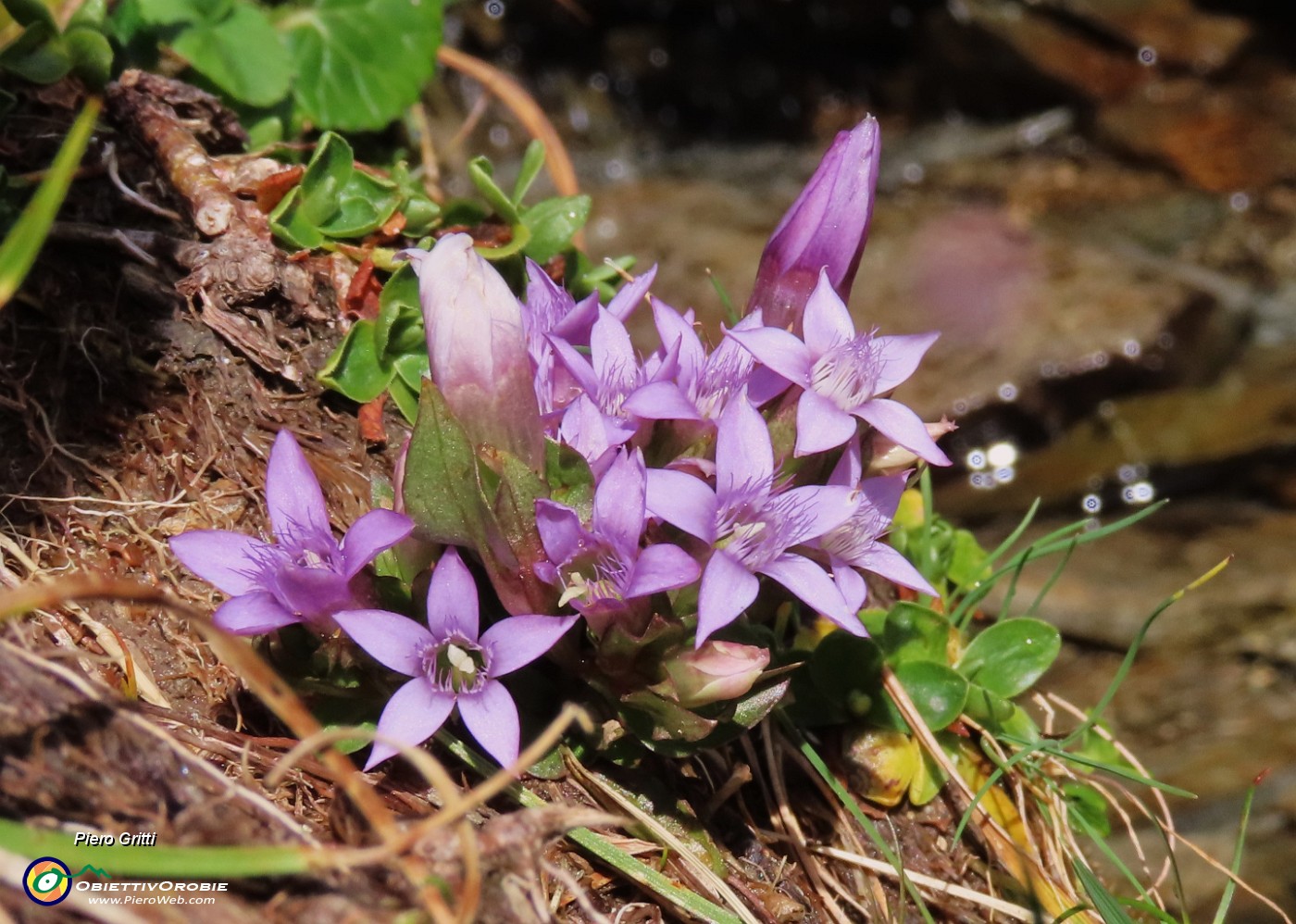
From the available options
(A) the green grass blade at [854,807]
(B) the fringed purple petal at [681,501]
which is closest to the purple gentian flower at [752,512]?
(B) the fringed purple petal at [681,501]

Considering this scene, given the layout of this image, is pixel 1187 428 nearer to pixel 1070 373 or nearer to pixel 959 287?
pixel 1070 373

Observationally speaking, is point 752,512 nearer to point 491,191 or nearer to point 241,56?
point 491,191

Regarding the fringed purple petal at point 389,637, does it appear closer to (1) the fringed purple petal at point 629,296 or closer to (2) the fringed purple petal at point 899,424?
(1) the fringed purple petal at point 629,296

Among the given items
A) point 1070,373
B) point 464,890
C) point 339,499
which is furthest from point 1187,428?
point 464,890

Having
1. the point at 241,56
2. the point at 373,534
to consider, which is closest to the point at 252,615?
the point at 373,534

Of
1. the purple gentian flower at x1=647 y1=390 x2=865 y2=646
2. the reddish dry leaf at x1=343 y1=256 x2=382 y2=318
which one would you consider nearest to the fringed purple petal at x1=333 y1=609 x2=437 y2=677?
the purple gentian flower at x1=647 y1=390 x2=865 y2=646

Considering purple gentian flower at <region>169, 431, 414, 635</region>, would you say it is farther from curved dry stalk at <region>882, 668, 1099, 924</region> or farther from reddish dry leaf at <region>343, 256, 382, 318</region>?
curved dry stalk at <region>882, 668, 1099, 924</region>

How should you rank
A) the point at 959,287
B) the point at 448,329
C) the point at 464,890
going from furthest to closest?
the point at 959,287 → the point at 448,329 → the point at 464,890
